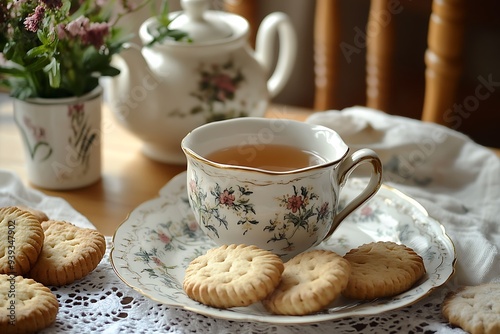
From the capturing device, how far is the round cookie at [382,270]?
30.5 inches

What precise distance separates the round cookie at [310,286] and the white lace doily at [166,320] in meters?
0.04

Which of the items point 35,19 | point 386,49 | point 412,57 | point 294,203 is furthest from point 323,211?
point 412,57

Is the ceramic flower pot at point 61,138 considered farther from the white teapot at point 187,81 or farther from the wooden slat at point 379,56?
the wooden slat at point 379,56

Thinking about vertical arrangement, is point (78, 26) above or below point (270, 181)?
above

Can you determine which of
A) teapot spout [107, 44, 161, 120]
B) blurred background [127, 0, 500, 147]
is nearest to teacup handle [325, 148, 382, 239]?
teapot spout [107, 44, 161, 120]

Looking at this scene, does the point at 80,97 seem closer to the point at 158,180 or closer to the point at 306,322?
the point at 158,180

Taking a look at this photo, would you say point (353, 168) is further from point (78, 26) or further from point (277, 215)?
point (78, 26)

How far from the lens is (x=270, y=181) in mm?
829

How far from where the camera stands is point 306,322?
725 millimetres

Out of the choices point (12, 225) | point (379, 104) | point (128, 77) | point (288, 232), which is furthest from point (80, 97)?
point (379, 104)

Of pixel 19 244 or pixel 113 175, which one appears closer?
pixel 19 244

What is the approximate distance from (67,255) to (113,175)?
37cm

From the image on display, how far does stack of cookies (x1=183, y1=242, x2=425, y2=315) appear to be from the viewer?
0.73 meters

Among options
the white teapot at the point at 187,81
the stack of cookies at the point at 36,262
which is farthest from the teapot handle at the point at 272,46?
the stack of cookies at the point at 36,262
